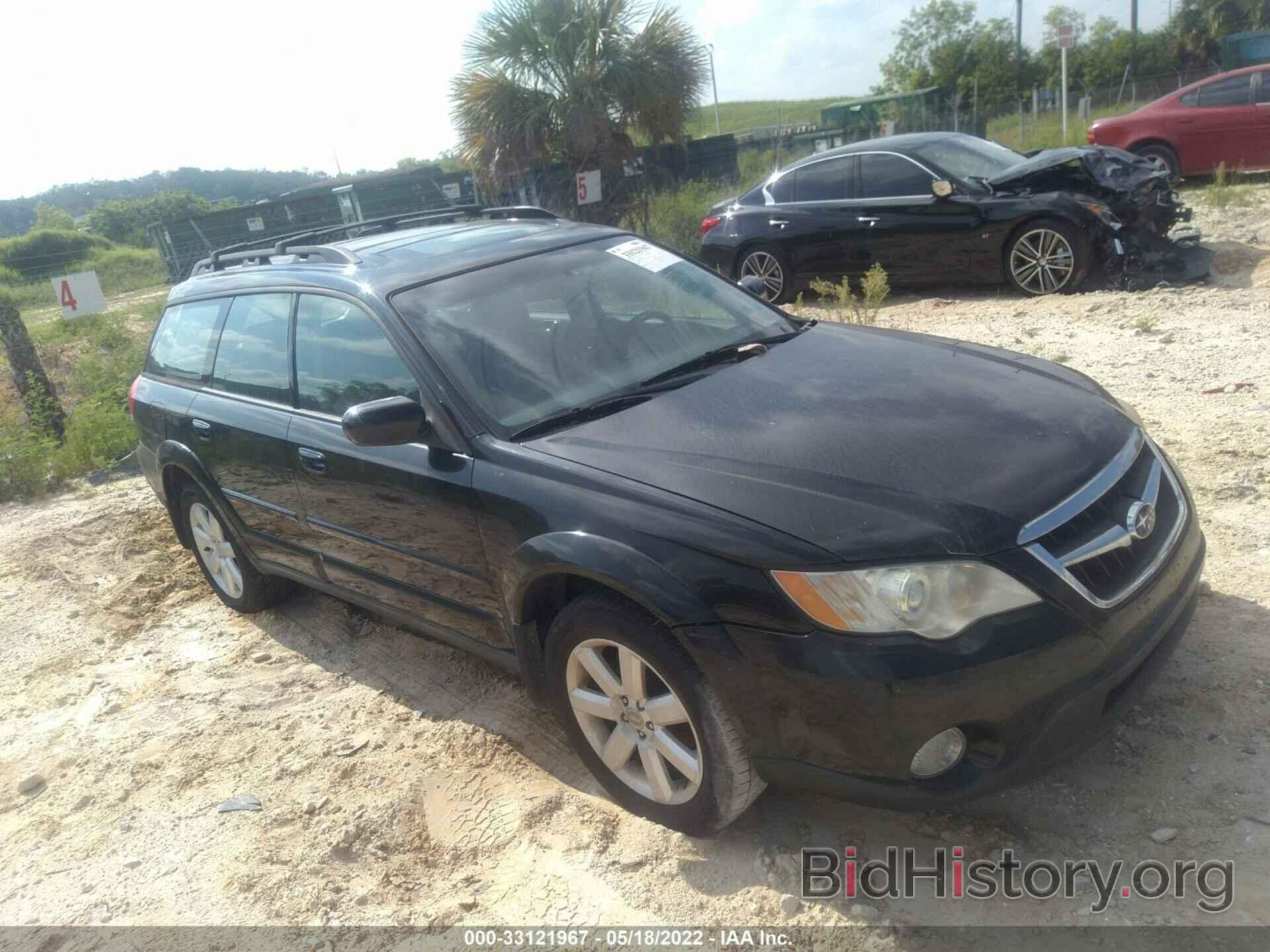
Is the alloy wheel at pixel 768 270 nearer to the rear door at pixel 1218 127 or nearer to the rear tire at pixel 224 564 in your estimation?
the rear tire at pixel 224 564

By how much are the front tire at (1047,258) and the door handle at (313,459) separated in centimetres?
681

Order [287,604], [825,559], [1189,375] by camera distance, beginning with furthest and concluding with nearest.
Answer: [1189,375] < [287,604] < [825,559]

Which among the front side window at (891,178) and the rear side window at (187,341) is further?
the front side window at (891,178)

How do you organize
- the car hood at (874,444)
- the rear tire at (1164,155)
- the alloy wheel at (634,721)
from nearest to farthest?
the car hood at (874,444) < the alloy wheel at (634,721) < the rear tire at (1164,155)

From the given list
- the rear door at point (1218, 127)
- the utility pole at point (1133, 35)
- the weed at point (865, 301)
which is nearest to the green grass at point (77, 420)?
the weed at point (865, 301)

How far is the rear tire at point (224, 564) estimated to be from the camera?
15.7 feet

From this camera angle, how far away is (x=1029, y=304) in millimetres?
8109

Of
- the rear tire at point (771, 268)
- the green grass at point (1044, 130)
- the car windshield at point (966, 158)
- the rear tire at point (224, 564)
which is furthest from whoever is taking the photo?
the green grass at point (1044, 130)

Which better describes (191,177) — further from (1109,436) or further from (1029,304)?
(1109,436)

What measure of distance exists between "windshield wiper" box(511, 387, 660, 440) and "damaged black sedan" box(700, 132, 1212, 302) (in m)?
4.64

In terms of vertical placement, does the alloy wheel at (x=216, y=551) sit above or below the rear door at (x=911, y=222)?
below

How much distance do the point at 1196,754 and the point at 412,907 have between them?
229 cm

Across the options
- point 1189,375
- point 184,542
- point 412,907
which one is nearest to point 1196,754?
point 412,907

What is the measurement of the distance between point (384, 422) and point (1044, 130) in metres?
Result: 24.4
